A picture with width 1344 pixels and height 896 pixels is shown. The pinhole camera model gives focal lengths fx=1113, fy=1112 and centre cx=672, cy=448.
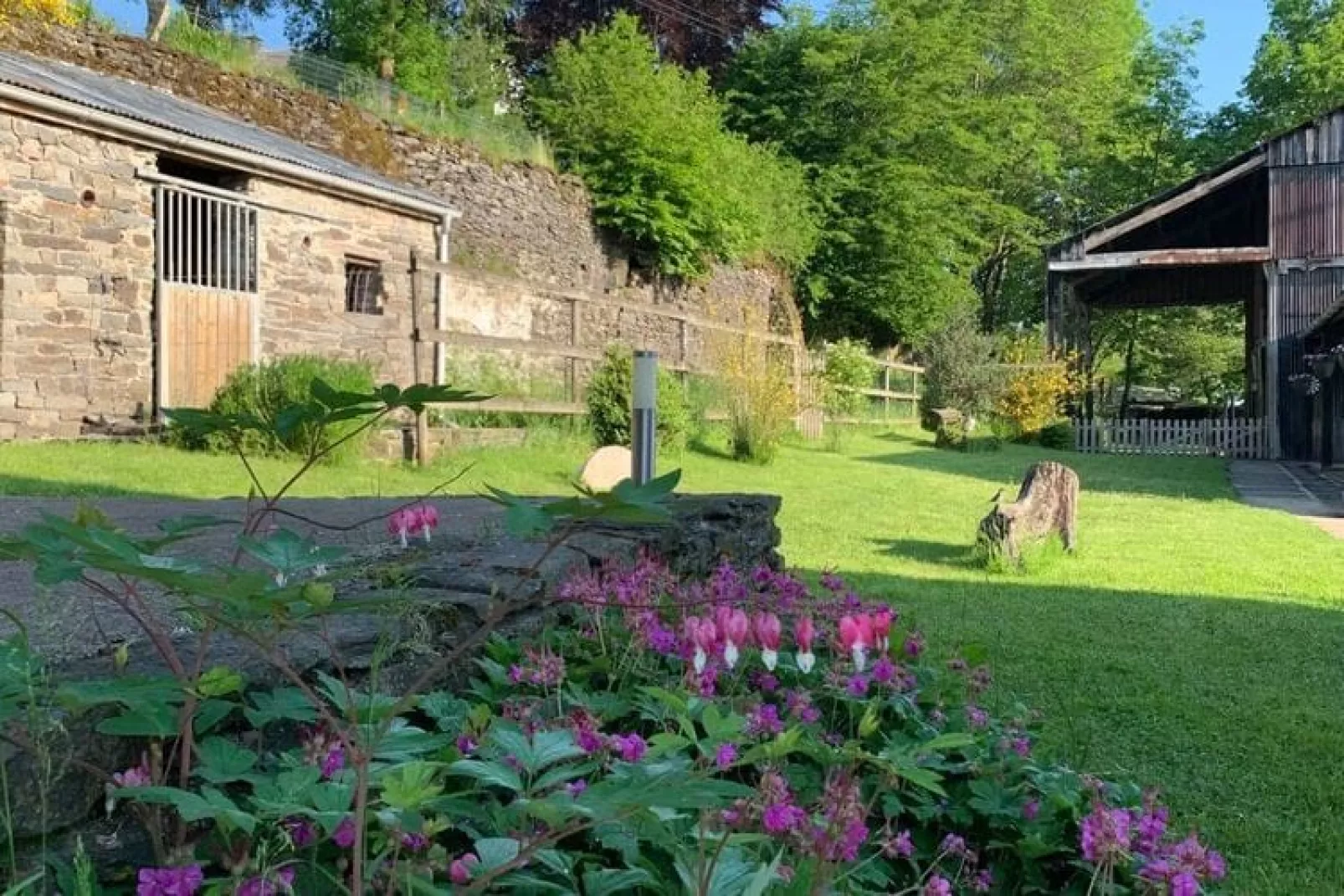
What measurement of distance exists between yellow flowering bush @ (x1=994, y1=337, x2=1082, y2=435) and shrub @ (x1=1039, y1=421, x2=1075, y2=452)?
0.17 meters

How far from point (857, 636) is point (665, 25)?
31.4m

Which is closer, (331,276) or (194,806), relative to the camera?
(194,806)

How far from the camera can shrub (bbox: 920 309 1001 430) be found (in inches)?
805

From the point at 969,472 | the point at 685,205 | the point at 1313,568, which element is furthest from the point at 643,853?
the point at 685,205

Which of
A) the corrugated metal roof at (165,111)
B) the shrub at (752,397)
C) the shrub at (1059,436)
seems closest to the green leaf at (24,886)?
the corrugated metal roof at (165,111)

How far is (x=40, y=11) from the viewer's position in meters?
15.1

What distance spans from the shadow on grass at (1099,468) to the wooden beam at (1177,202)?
3.63 m

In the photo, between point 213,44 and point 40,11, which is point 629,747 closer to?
point 40,11

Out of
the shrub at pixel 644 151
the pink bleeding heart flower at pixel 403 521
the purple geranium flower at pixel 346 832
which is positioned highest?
Answer: the shrub at pixel 644 151

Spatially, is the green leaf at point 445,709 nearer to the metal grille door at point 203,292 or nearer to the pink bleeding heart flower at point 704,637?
the pink bleeding heart flower at point 704,637

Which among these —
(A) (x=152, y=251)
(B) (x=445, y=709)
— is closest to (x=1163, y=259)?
(A) (x=152, y=251)

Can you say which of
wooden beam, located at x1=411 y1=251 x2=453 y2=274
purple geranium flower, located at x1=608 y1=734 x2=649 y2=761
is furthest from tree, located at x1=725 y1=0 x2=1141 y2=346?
purple geranium flower, located at x1=608 y1=734 x2=649 y2=761

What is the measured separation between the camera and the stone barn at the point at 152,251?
31.8 ft

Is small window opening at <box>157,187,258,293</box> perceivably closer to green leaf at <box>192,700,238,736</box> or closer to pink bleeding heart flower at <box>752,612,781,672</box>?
green leaf at <box>192,700,238,736</box>
